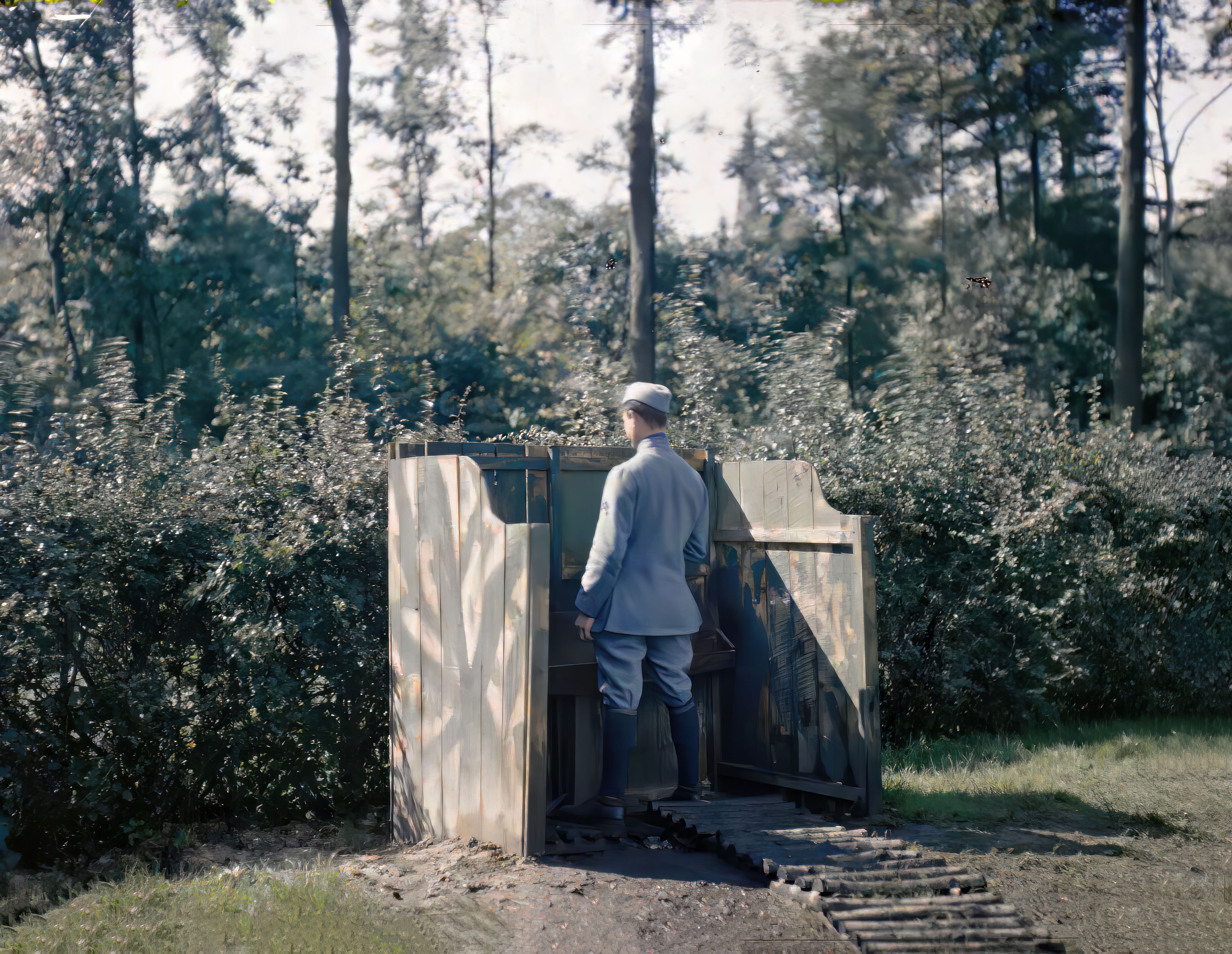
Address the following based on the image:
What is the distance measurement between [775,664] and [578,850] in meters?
1.64

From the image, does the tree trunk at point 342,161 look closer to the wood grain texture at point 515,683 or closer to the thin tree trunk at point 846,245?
the thin tree trunk at point 846,245

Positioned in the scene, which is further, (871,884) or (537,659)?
(537,659)

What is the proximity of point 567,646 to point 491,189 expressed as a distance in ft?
79.5

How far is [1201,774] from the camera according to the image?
6727 millimetres

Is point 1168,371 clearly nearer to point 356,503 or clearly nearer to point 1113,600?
point 1113,600

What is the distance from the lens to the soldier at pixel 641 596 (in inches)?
196

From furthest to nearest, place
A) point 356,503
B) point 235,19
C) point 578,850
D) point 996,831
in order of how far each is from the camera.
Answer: point 235,19 → point 356,503 → point 996,831 → point 578,850

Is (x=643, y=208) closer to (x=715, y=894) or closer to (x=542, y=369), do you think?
(x=542, y=369)

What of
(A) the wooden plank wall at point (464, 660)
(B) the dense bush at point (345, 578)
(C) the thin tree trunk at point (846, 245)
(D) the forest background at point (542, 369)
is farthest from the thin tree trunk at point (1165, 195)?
(A) the wooden plank wall at point (464, 660)

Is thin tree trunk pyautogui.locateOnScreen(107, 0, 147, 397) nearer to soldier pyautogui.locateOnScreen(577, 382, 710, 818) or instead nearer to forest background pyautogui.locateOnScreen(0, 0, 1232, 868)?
forest background pyautogui.locateOnScreen(0, 0, 1232, 868)

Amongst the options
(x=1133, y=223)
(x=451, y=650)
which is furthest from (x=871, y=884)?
(x=1133, y=223)

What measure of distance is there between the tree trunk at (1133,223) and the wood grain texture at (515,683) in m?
14.1

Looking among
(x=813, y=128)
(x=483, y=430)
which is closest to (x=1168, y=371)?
(x=813, y=128)

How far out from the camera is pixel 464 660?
15.6 ft
